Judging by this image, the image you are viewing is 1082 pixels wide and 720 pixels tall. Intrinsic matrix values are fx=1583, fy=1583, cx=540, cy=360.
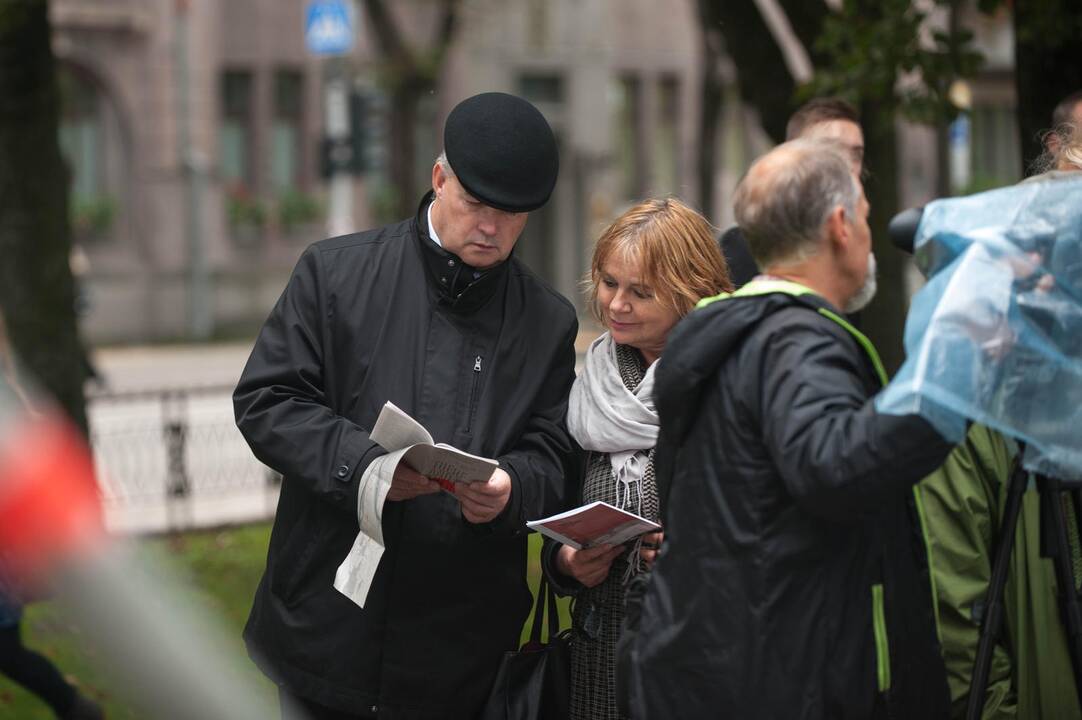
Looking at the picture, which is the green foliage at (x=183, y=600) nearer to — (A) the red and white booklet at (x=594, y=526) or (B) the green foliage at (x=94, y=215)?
(A) the red and white booklet at (x=594, y=526)

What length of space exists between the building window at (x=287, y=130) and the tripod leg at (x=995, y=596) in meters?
25.3

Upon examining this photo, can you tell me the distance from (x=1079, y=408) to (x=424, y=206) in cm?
158

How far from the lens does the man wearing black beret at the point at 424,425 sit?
3.46 meters

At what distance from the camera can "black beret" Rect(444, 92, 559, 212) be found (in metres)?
3.46

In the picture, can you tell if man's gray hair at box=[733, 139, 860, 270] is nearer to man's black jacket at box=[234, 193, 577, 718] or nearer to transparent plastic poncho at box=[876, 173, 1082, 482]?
transparent plastic poncho at box=[876, 173, 1082, 482]

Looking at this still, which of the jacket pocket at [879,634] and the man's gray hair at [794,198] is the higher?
the man's gray hair at [794,198]

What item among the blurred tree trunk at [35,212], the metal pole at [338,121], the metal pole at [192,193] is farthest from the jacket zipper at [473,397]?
the metal pole at [192,193]

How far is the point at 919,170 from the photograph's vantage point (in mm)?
36062

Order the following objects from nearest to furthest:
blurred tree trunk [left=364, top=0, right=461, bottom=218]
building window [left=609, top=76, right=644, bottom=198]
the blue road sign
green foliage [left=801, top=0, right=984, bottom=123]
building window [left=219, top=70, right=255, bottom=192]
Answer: green foliage [left=801, top=0, right=984, bottom=123], the blue road sign, blurred tree trunk [left=364, top=0, right=461, bottom=218], building window [left=219, top=70, right=255, bottom=192], building window [left=609, top=76, right=644, bottom=198]

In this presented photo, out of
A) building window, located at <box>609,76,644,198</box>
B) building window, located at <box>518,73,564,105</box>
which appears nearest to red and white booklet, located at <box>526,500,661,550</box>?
building window, located at <box>518,73,564,105</box>

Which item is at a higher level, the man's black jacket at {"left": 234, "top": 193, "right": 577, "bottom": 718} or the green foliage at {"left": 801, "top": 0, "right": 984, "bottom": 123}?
the green foliage at {"left": 801, "top": 0, "right": 984, "bottom": 123}

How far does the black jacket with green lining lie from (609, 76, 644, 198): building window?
2891 centimetres

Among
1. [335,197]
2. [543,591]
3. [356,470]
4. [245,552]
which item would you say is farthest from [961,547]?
[335,197]

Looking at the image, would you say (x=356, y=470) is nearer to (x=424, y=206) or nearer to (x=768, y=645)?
(x=424, y=206)
